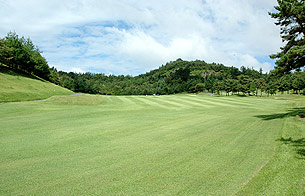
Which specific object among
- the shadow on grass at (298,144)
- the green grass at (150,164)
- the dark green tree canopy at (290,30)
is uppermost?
the dark green tree canopy at (290,30)

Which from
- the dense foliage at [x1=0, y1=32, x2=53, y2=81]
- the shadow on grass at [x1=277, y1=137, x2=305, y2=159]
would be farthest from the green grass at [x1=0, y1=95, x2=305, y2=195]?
the dense foliage at [x1=0, y1=32, x2=53, y2=81]

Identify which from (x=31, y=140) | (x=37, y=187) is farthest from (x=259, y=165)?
(x=31, y=140)

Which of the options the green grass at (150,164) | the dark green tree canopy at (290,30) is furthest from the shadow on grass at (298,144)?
the dark green tree canopy at (290,30)

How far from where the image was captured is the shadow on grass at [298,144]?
630 centimetres

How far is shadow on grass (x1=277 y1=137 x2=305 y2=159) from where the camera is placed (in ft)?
20.7

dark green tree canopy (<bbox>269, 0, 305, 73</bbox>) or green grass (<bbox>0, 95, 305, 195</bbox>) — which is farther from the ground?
dark green tree canopy (<bbox>269, 0, 305, 73</bbox>)

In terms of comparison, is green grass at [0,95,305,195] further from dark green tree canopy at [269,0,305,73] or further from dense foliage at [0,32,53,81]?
dense foliage at [0,32,53,81]

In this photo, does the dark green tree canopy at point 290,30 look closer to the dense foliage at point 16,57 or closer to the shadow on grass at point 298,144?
the shadow on grass at point 298,144

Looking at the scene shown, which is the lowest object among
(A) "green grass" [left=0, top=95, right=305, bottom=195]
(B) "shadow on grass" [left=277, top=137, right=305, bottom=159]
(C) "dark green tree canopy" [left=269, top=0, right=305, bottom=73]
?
(A) "green grass" [left=0, top=95, right=305, bottom=195]

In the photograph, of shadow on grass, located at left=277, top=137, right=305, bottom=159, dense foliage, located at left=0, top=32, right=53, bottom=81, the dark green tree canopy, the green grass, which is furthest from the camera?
dense foliage, located at left=0, top=32, right=53, bottom=81

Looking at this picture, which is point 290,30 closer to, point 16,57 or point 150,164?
point 150,164

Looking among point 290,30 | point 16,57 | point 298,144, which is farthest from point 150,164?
point 16,57

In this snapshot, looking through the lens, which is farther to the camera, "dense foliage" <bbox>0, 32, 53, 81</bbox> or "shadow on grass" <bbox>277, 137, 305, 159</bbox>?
"dense foliage" <bbox>0, 32, 53, 81</bbox>

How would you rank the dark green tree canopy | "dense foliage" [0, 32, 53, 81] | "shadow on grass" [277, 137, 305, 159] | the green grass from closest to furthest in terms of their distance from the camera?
the green grass, "shadow on grass" [277, 137, 305, 159], the dark green tree canopy, "dense foliage" [0, 32, 53, 81]
